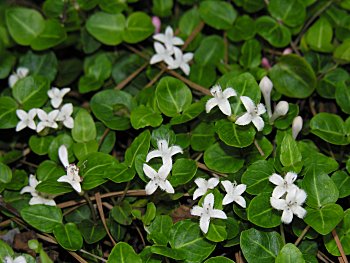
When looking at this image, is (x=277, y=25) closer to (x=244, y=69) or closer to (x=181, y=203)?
(x=244, y=69)

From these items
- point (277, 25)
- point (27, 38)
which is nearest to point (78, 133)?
point (27, 38)

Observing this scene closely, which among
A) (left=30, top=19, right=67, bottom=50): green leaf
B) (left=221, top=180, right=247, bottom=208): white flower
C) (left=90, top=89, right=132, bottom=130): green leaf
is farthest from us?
(left=30, top=19, right=67, bottom=50): green leaf

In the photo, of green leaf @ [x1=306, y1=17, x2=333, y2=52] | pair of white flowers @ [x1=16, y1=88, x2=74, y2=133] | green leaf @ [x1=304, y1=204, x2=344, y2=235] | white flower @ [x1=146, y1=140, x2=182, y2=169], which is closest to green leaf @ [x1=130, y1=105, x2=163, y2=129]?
white flower @ [x1=146, y1=140, x2=182, y2=169]

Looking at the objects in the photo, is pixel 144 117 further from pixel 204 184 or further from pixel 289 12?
pixel 289 12

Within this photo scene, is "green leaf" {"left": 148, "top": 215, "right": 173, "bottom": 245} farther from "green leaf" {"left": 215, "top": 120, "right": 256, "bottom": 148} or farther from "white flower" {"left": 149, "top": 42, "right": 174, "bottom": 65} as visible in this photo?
"white flower" {"left": 149, "top": 42, "right": 174, "bottom": 65}

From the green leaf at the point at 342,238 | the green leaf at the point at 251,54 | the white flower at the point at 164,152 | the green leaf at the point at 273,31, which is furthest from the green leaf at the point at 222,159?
the green leaf at the point at 273,31

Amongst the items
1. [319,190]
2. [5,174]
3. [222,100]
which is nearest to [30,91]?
[5,174]
